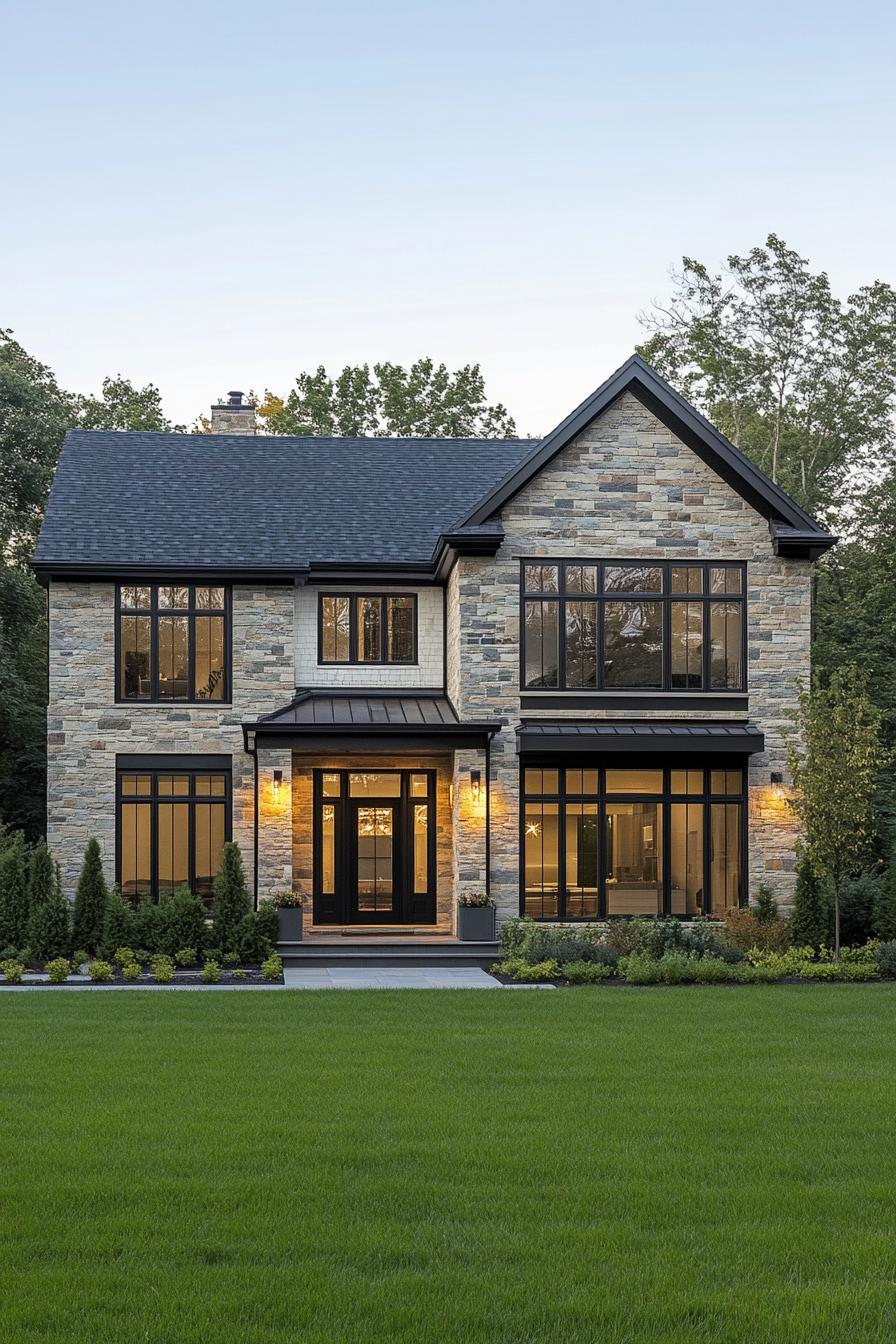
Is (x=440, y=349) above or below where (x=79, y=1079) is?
above

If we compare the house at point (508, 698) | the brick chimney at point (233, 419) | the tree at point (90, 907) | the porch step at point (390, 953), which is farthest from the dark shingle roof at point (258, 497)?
the porch step at point (390, 953)

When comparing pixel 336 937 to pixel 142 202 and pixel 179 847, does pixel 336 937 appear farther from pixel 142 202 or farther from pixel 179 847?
pixel 142 202

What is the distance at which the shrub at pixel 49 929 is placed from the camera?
19062 millimetres

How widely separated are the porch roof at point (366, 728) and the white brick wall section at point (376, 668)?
987mm

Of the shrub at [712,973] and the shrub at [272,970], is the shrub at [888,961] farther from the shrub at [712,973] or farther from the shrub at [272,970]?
the shrub at [272,970]

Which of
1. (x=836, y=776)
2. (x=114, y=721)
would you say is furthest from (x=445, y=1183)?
(x=114, y=721)

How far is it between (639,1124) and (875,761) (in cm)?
1114

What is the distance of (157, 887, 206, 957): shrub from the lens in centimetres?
1928

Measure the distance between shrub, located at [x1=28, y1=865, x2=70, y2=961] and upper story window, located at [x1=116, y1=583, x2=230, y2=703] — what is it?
12.8ft

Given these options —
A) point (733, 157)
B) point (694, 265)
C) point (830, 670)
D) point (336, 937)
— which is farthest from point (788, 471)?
point (336, 937)

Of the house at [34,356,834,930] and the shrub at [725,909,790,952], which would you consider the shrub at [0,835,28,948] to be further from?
the shrub at [725,909,790,952]

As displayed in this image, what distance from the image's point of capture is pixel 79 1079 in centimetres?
996

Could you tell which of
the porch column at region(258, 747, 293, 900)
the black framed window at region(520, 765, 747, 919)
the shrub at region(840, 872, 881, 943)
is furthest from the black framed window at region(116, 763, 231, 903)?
the shrub at region(840, 872, 881, 943)

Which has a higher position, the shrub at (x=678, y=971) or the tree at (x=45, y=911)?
the tree at (x=45, y=911)
